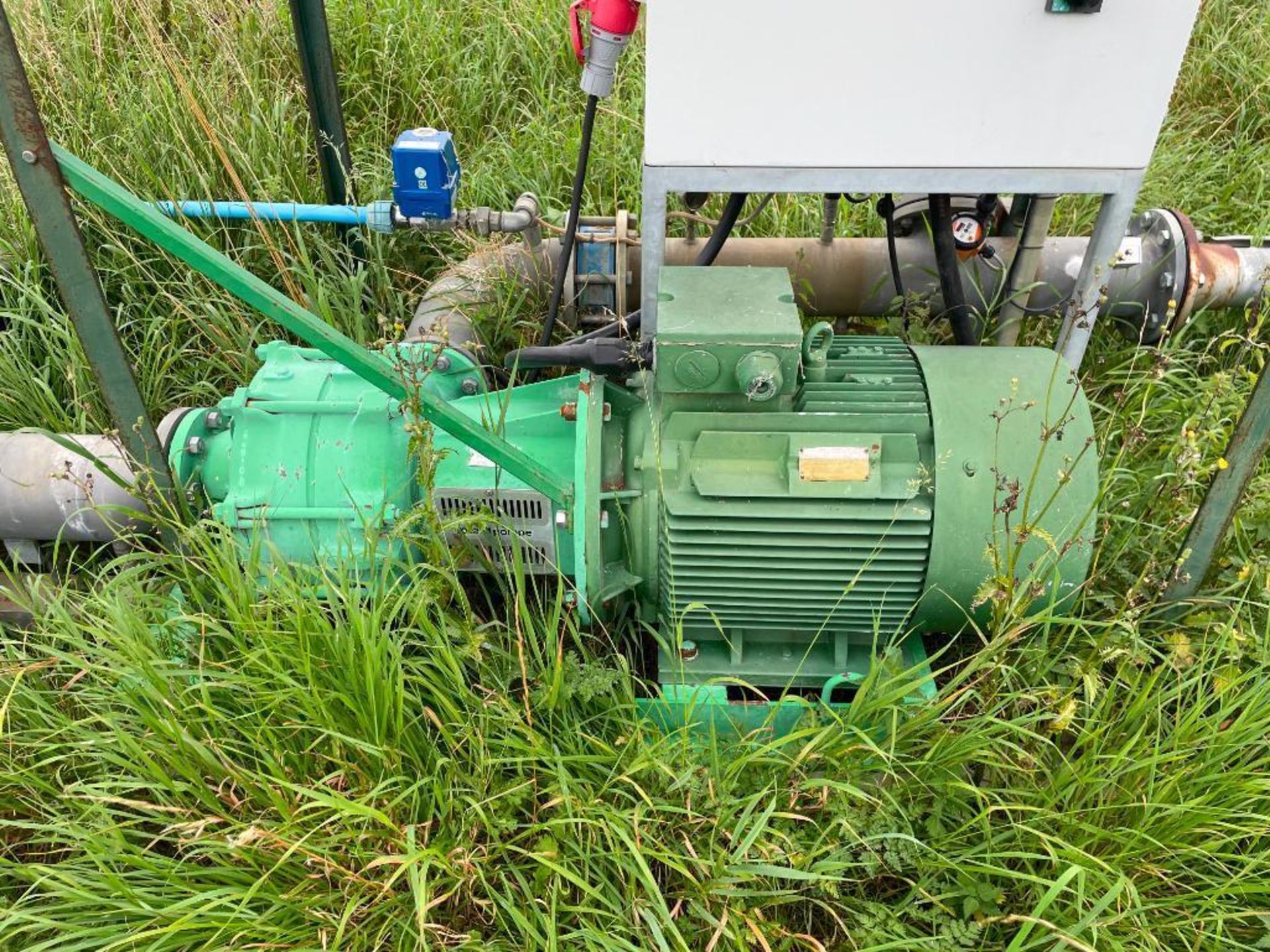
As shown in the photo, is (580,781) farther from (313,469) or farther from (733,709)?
(313,469)

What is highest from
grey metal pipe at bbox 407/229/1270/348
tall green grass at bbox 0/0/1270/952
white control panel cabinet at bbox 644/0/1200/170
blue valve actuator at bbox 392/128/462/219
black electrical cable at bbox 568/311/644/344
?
white control panel cabinet at bbox 644/0/1200/170

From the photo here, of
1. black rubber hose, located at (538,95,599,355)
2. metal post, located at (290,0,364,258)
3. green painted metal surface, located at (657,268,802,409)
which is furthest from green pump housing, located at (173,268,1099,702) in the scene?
metal post, located at (290,0,364,258)

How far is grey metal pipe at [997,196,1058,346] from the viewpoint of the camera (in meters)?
2.27

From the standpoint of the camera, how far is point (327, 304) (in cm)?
276

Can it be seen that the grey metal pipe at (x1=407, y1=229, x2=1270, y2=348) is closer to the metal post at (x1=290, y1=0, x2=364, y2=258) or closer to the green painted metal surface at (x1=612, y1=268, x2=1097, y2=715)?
the metal post at (x1=290, y1=0, x2=364, y2=258)

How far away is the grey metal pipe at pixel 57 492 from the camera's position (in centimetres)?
213

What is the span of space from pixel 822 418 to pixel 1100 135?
2.63 ft

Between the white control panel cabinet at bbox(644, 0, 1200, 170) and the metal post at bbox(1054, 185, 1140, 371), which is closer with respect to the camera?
the white control panel cabinet at bbox(644, 0, 1200, 170)

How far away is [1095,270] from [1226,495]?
1.84ft

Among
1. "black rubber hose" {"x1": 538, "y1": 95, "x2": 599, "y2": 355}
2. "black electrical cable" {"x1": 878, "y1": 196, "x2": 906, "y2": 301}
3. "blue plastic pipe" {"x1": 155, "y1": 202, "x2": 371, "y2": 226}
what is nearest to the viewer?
"black rubber hose" {"x1": 538, "y1": 95, "x2": 599, "y2": 355}

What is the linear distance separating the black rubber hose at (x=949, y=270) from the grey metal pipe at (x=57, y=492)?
1927 mm

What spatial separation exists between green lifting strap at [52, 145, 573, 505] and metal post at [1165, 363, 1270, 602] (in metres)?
1.26

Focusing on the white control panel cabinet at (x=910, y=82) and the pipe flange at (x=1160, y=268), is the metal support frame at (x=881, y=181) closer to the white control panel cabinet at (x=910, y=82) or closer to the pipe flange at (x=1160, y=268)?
the white control panel cabinet at (x=910, y=82)

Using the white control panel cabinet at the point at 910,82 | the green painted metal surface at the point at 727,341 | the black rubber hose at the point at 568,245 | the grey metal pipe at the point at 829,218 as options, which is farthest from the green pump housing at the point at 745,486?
the grey metal pipe at the point at 829,218
